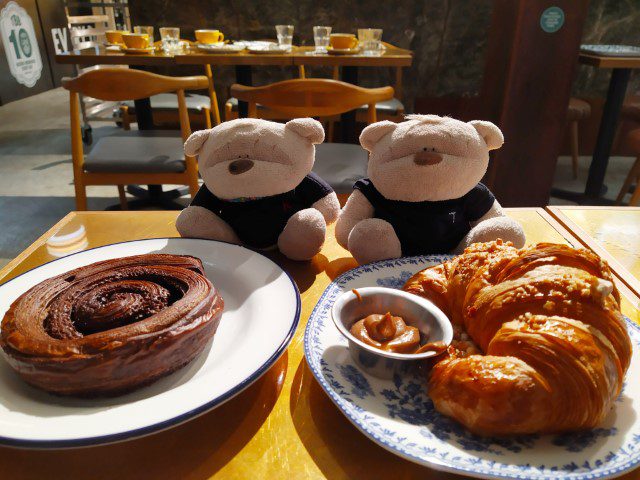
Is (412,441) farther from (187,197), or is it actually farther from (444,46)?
(444,46)

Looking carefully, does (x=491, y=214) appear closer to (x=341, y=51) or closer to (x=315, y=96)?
(x=315, y=96)

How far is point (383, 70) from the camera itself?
4059 mm

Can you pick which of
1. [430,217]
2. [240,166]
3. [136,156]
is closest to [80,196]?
[136,156]

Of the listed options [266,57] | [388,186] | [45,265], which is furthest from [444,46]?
[45,265]

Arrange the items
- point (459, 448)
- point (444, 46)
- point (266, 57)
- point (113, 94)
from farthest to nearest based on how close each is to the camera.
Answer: point (444, 46)
point (266, 57)
point (113, 94)
point (459, 448)

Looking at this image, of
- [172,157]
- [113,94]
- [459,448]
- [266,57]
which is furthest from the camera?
[266,57]

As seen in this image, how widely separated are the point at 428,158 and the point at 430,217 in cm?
12

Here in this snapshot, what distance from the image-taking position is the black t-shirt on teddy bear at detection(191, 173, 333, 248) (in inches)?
36.4

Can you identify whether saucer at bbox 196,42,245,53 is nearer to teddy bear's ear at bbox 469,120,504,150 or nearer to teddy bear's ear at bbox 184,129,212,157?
teddy bear's ear at bbox 184,129,212,157

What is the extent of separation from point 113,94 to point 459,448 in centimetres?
197

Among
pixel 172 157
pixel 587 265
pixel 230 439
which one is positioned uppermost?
pixel 587 265

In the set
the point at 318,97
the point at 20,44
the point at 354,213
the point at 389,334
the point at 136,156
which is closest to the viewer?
the point at 389,334

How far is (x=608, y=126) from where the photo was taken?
3.04 m

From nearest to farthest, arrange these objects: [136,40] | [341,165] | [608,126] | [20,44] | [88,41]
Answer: [341,165]
[136,40]
[608,126]
[88,41]
[20,44]
